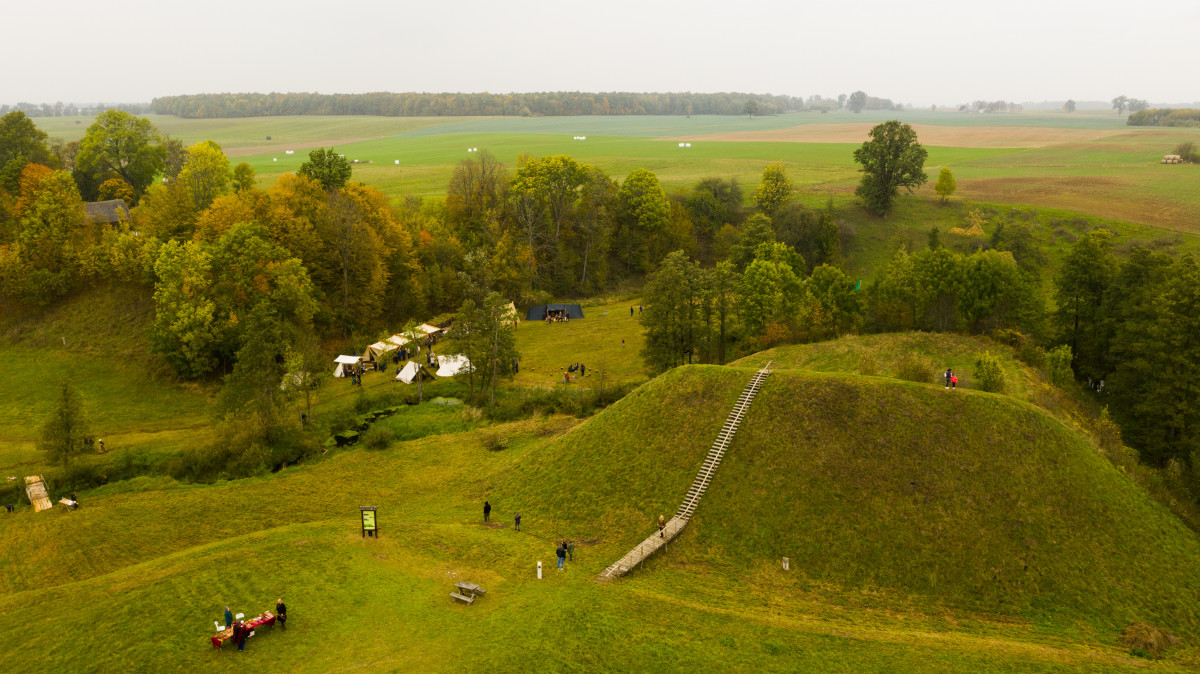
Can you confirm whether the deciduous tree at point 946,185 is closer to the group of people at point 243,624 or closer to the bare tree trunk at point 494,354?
the bare tree trunk at point 494,354

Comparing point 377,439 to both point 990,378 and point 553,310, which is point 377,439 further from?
point 990,378

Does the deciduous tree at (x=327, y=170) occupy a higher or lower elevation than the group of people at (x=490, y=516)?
higher

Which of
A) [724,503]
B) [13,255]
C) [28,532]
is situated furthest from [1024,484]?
[13,255]

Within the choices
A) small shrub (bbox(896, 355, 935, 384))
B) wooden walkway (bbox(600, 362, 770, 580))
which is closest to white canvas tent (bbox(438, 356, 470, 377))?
wooden walkway (bbox(600, 362, 770, 580))

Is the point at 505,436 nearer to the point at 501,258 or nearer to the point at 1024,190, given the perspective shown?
the point at 501,258

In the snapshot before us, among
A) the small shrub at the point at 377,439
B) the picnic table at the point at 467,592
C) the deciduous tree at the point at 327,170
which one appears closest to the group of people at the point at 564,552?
the picnic table at the point at 467,592

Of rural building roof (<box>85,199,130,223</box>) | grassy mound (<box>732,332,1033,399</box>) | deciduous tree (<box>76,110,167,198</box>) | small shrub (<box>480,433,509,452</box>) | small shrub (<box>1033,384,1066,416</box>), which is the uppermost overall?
deciduous tree (<box>76,110,167,198</box>)

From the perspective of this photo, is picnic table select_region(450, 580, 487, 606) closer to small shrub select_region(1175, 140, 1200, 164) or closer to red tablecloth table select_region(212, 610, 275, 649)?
red tablecloth table select_region(212, 610, 275, 649)
